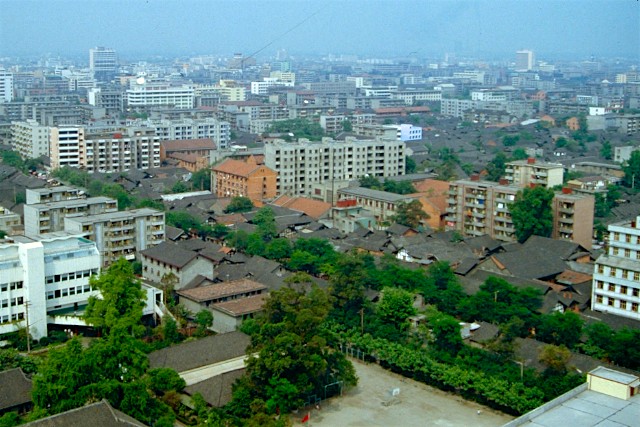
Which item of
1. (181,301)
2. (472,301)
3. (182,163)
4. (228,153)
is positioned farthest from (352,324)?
(182,163)

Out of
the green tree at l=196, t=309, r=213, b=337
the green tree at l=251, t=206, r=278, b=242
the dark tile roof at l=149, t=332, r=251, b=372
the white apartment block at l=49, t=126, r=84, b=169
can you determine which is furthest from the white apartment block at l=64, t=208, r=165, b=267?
the white apartment block at l=49, t=126, r=84, b=169

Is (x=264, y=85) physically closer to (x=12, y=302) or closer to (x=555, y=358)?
(x=12, y=302)

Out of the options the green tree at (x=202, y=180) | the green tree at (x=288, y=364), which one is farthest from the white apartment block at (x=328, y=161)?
the green tree at (x=288, y=364)

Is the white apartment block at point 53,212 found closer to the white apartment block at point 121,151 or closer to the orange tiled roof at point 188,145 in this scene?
the white apartment block at point 121,151

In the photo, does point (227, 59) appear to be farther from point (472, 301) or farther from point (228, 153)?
point (472, 301)

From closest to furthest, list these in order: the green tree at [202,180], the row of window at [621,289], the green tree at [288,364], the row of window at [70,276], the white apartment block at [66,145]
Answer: the green tree at [288,364] → the row of window at [70,276] → the row of window at [621,289] → the green tree at [202,180] → the white apartment block at [66,145]

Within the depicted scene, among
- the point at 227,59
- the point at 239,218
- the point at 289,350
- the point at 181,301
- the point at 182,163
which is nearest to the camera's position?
the point at 289,350

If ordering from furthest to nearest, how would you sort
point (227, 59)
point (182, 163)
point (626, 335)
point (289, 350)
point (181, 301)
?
point (227, 59)
point (182, 163)
point (181, 301)
point (626, 335)
point (289, 350)
